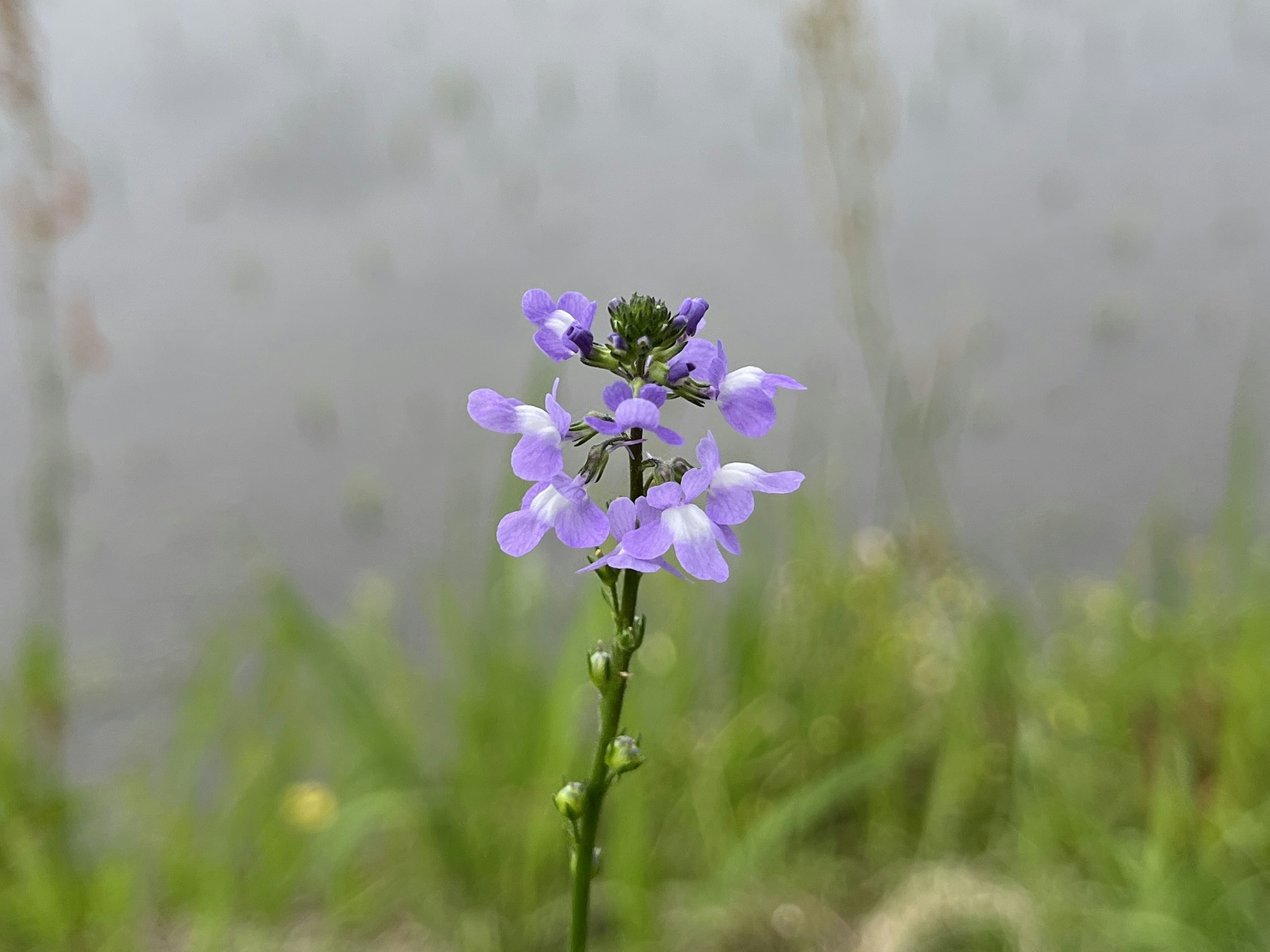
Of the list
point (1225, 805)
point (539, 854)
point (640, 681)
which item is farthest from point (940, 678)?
point (539, 854)

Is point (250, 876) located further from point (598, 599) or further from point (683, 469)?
point (683, 469)

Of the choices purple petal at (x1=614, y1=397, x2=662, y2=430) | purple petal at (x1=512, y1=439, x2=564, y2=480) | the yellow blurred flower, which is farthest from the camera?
the yellow blurred flower

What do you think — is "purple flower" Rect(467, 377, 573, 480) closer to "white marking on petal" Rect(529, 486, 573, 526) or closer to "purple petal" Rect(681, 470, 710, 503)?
"white marking on petal" Rect(529, 486, 573, 526)

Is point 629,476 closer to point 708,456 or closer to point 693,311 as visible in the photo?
point 708,456

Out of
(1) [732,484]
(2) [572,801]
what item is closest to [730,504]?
(1) [732,484]

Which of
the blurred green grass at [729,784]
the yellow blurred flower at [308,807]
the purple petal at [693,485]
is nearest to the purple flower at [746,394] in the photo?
the purple petal at [693,485]

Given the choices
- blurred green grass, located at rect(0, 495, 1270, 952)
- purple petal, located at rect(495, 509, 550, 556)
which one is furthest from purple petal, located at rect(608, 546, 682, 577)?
blurred green grass, located at rect(0, 495, 1270, 952)

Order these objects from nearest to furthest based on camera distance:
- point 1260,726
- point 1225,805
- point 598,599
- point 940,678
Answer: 1. point 1225,805
2. point 1260,726
3. point 598,599
4. point 940,678
